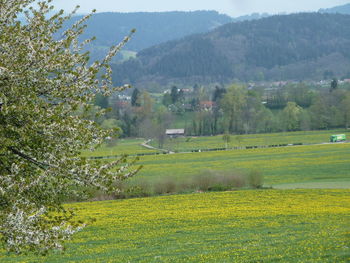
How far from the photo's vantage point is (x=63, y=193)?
40.8 feet

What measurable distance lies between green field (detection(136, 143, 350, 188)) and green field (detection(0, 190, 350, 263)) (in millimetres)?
13491

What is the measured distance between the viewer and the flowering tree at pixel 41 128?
1057 cm

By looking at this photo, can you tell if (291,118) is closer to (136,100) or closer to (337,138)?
(337,138)

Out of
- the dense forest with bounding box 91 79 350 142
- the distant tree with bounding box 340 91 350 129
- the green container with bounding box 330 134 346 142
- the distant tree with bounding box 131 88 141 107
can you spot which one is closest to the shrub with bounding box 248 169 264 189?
the green container with bounding box 330 134 346 142

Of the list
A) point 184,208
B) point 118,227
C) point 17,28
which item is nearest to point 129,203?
Result: point 184,208

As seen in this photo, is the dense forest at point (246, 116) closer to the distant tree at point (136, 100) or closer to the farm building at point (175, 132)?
the farm building at point (175, 132)

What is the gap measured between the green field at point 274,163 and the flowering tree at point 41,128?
4170 cm

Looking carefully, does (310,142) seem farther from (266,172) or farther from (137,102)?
(137,102)

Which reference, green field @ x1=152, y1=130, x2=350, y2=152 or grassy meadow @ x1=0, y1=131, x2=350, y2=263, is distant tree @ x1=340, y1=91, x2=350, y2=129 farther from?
grassy meadow @ x1=0, y1=131, x2=350, y2=263

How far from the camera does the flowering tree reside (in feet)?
34.7

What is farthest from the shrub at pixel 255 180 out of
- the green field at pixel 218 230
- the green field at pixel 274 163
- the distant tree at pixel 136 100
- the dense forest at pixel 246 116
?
the distant tree at pixel 136 100

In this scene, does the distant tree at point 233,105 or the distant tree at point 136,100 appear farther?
the distant tree at point 136,100

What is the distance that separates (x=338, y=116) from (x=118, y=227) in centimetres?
11539

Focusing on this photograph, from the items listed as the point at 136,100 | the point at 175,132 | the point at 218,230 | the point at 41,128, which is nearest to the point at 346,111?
the point at 175,132
